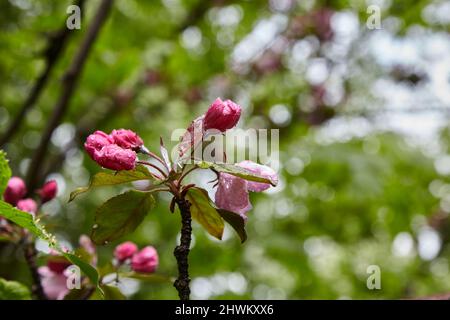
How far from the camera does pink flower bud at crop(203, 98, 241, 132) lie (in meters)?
1.17

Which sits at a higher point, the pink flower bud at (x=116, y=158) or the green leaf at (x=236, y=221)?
the pink flower bud at (x=116, y=158)

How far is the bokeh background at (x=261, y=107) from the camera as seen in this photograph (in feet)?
11.5

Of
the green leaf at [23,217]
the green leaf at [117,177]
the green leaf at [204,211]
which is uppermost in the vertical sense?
the green leaf at [117,177]

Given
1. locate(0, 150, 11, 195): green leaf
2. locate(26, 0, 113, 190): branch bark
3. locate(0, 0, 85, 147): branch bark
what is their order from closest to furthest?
locate(0, 150, 11, 195): green leaf, locate(26, 0, 113, 190): branch bark, locate(0, 0, 85, 147): branch bark

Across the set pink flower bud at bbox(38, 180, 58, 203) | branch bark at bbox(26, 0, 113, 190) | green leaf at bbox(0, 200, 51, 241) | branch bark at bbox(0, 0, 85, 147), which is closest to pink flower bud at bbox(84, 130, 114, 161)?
green leaf at bbox(0, 200, 51, 241)

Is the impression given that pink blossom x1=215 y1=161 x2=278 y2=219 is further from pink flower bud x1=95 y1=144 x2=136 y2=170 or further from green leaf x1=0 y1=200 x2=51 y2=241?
green leaf x1=0 y1=200 x2=51 y2=241

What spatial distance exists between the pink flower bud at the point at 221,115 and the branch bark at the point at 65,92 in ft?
4.61

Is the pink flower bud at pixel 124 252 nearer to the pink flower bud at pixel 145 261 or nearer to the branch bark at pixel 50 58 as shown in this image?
the pink flower bud at pixel 145 261

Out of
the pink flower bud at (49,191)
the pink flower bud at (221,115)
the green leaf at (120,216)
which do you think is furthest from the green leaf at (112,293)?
the pink flower bud at (221,115)

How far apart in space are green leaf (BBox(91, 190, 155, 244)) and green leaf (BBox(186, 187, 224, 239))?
0.27ft

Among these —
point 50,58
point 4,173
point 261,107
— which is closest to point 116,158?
point 4,173

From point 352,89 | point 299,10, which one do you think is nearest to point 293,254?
point 352,89

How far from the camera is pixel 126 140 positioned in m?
1.18
